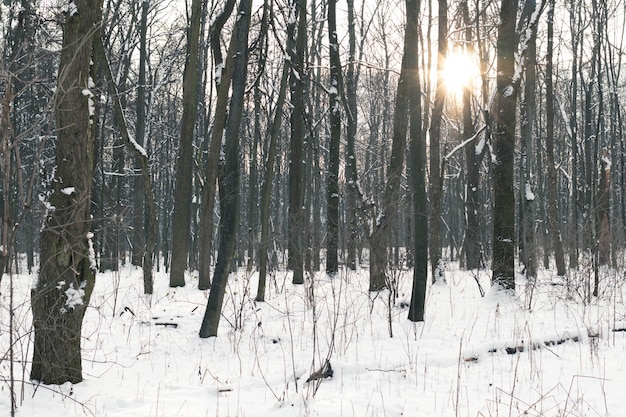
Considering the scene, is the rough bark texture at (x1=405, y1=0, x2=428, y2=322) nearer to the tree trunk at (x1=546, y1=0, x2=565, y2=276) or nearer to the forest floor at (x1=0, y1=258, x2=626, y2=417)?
the forest floor at (x1=0, y1=258, x2=626, y2=417)

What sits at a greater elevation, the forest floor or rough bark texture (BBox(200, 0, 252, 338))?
rough bark texture (BBox(200, 0, 252, 338))

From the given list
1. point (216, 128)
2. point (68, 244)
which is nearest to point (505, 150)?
point (216, 128)

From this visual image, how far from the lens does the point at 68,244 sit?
3.85 meters

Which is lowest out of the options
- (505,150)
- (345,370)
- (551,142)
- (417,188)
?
(345,370)

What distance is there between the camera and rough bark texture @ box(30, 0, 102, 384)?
390 cm

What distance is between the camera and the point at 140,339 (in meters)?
6.04

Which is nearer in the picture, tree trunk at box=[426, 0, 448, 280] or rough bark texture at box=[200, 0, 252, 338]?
rough bark texture at box=[200, 0, 252, 338]

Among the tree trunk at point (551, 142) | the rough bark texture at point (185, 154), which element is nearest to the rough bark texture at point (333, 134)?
the rough bark texture at point (185, 154)

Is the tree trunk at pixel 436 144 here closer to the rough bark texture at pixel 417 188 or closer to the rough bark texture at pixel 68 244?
the rough bark texture at pixel 417 188

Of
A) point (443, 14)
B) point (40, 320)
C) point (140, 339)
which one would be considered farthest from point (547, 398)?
point (443, 14)

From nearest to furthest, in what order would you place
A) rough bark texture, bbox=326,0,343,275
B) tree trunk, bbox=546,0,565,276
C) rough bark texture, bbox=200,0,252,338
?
rough bark texture, bbox=200,0,252,338 < rough bark texture, bbox=326,0,343,275 < tree trunk, bbox=546,0,565,276

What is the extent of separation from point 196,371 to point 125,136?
500 centimetres

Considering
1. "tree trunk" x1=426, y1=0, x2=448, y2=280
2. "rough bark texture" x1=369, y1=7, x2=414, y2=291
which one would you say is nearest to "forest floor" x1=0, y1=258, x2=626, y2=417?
"rough bark texture" x1=369, y1=7, x2=414, y2=291

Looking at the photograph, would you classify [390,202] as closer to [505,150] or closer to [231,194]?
[505,150]
